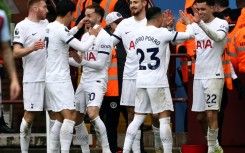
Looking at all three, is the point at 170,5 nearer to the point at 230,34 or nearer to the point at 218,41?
the point at 230,34

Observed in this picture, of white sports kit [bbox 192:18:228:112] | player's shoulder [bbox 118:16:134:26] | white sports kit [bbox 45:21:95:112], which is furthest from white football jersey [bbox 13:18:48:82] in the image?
white sports kit [bbox 192:18:228:112]

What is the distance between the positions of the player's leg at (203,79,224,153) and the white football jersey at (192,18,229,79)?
114 millimetres

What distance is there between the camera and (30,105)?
1564 cm

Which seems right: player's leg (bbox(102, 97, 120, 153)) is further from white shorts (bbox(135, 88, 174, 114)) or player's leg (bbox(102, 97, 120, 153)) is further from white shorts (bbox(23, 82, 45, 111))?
white shorts (bbox(23, 82, 45, 111))

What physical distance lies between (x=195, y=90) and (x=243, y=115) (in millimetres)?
1323

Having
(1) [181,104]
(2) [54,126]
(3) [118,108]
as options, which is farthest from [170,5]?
(2) [54,126]

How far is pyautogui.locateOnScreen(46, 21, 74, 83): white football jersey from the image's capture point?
597 inches

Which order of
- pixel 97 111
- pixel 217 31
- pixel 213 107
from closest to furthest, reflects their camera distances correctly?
pixel 217 31 → pixel 213 107 → pixel 97 111

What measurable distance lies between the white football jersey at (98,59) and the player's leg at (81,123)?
0.73 ft

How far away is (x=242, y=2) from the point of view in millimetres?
17203

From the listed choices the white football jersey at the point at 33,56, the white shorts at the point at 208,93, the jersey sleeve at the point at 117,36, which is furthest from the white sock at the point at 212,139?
the white football jersey at the point at 33,56

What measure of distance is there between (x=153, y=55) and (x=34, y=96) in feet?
5.99

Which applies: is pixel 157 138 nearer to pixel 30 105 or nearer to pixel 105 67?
pixel 105 67

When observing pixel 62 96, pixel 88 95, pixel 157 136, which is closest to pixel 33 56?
pixel 62 96
